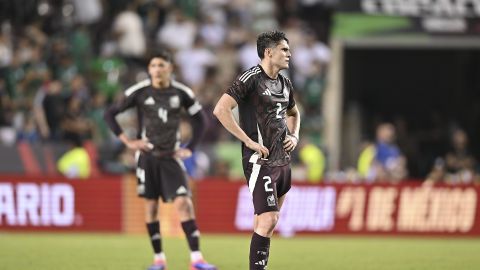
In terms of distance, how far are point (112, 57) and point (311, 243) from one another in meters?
7.79

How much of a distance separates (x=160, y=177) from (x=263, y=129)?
8.67ft

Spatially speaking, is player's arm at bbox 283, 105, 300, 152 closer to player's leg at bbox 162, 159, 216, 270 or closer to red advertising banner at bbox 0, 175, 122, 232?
player's leg at bbox 162, 159, 216, 270

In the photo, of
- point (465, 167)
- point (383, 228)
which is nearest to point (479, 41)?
point (465, 167)

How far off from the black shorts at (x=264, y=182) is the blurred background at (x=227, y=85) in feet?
28.5

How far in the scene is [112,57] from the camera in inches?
910

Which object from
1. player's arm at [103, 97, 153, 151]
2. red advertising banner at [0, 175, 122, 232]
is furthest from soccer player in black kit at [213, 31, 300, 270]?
red advertising banner at [0, 175, 122, 232]

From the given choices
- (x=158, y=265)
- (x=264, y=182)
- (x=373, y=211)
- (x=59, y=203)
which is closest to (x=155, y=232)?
(x=158, y=265)

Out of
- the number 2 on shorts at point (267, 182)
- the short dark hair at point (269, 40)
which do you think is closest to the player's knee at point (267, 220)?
the number 2 on shorts at point (267, 182)

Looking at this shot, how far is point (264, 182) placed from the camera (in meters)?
10.1

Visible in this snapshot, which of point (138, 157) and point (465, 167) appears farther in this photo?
point (465, 167)

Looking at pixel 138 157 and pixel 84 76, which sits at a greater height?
pixel 84 76

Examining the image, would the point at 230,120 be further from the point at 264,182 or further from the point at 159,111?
the point at 159,111

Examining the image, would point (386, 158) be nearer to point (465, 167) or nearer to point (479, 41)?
point (465, 167)

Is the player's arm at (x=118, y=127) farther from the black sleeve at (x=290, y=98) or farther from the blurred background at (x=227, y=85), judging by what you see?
the blurred background at (x=227, y=85)
